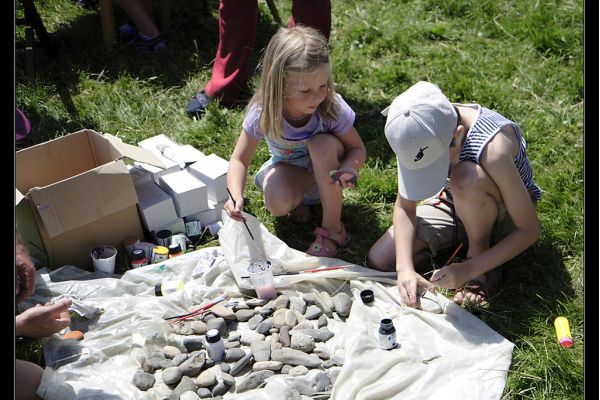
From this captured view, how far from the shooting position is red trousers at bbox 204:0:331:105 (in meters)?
4.76

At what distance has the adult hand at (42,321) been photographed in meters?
2.89

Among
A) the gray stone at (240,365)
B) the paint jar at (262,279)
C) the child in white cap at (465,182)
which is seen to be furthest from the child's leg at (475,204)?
the gray stone at (240,365)

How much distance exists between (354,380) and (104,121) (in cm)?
274

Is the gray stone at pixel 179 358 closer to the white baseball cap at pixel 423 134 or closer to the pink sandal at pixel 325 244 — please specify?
the pink sandal at pixel 325 244

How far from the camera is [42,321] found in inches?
114

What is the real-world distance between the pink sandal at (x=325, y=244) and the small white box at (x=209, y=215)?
60cm

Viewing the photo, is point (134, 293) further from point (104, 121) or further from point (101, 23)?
point (101, 23)

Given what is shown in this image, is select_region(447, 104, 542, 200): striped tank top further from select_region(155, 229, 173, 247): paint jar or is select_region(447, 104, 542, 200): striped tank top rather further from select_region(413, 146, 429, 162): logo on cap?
select_region(155, 229, 173, 247): paint jar

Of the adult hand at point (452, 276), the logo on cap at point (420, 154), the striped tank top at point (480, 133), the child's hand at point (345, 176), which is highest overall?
the logo on cap at point (420, 154)

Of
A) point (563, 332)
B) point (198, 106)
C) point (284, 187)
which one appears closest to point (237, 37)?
point (198, 106)

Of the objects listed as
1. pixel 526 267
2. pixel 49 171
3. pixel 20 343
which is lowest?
Result: pixel 526 267

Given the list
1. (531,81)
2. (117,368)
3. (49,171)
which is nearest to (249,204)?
(49,171)

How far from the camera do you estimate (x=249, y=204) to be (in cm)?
402

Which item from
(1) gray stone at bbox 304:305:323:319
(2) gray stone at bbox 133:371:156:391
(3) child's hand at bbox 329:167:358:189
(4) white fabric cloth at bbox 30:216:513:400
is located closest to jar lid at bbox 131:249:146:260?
(4) white fabric cloth at bbox 30:216:513:400
